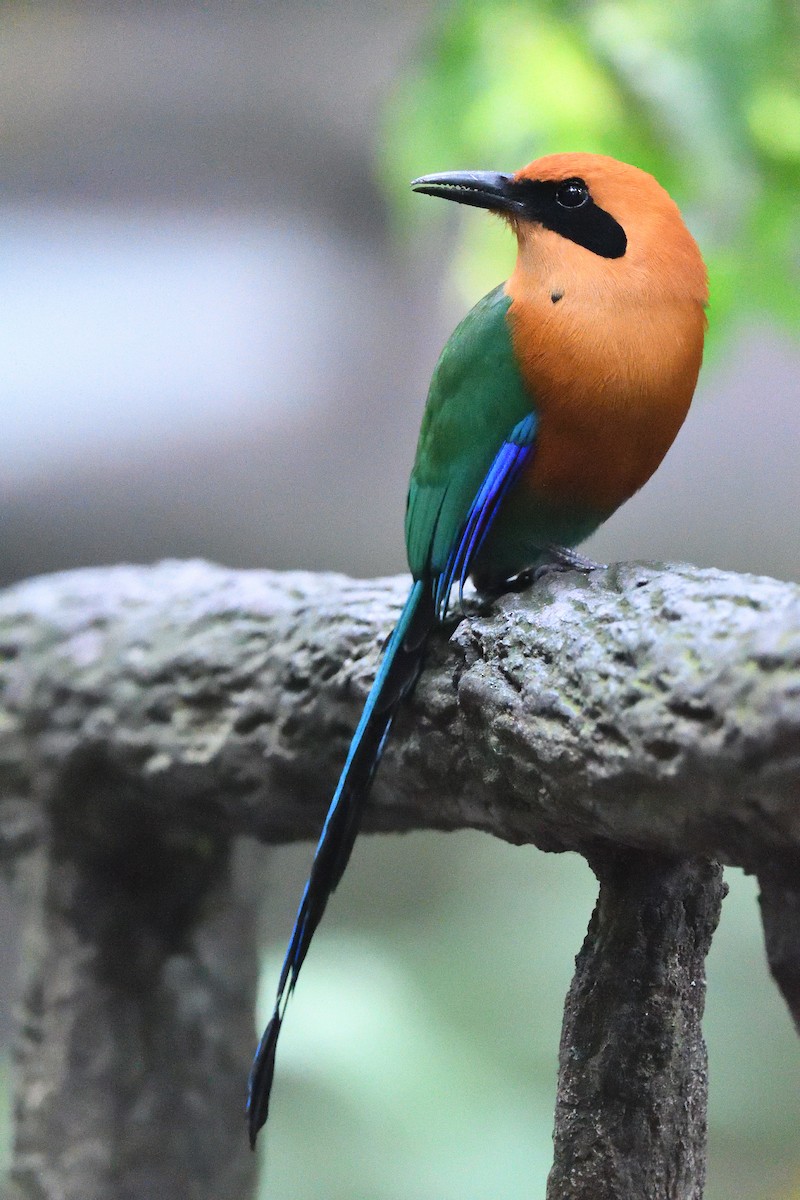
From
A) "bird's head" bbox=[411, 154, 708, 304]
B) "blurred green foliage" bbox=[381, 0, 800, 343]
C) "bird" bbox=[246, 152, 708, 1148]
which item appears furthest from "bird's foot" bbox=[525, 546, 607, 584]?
"blurred green foliage" bbox=[381, 0, 800, 343]

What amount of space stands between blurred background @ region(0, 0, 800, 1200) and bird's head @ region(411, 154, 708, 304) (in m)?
0.95

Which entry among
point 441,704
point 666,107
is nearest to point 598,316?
point 441,704

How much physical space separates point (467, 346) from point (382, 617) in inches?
13.1

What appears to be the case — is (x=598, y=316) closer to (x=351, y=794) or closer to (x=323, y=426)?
(x=351, y=794)

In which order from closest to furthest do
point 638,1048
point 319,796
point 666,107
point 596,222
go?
point 638,1048, point 596,222, point 319,796, point 666,107

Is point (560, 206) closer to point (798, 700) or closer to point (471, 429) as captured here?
point (471, 429)

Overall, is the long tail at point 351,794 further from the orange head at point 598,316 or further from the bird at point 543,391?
the orange head at point 598,316

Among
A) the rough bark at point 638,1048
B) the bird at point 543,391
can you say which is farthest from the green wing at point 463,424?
the rough bark at point 638,1048

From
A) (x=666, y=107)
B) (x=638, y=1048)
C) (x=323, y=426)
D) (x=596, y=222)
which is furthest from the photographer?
(x=323, y=426)

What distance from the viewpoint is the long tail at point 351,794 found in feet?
4.00

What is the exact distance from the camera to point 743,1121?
2.35m

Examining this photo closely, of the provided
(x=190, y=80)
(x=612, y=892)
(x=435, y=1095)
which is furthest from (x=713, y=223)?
(x=190, y=80)

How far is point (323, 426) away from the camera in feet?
12.1

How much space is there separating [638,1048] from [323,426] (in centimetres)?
282
